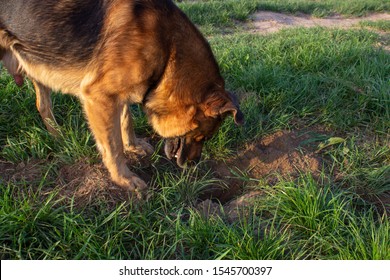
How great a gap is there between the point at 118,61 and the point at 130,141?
0.95 metres

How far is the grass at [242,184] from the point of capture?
97.3 inches

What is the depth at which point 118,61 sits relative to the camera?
2.87 metres

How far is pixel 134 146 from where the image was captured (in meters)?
3.58

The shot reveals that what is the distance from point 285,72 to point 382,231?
2.69m

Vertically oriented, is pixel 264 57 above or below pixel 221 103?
below

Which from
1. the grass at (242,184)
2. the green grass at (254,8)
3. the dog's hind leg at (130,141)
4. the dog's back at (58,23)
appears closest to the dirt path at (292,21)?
the green grass at (254,8)

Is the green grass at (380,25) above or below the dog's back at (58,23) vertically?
below

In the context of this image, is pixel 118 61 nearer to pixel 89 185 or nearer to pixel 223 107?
pixel 223 107

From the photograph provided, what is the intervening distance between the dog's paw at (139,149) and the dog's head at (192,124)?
21 cm

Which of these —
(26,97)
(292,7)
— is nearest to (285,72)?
(26,97)

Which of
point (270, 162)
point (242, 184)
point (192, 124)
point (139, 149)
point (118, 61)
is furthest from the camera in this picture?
point (139, 149)

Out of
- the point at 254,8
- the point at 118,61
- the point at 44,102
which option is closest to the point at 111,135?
the point at 118,61

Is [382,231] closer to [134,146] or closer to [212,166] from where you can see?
[212,166]

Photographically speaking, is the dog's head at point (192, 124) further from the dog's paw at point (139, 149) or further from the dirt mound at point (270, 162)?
the dirt mound at point (270, 162)
